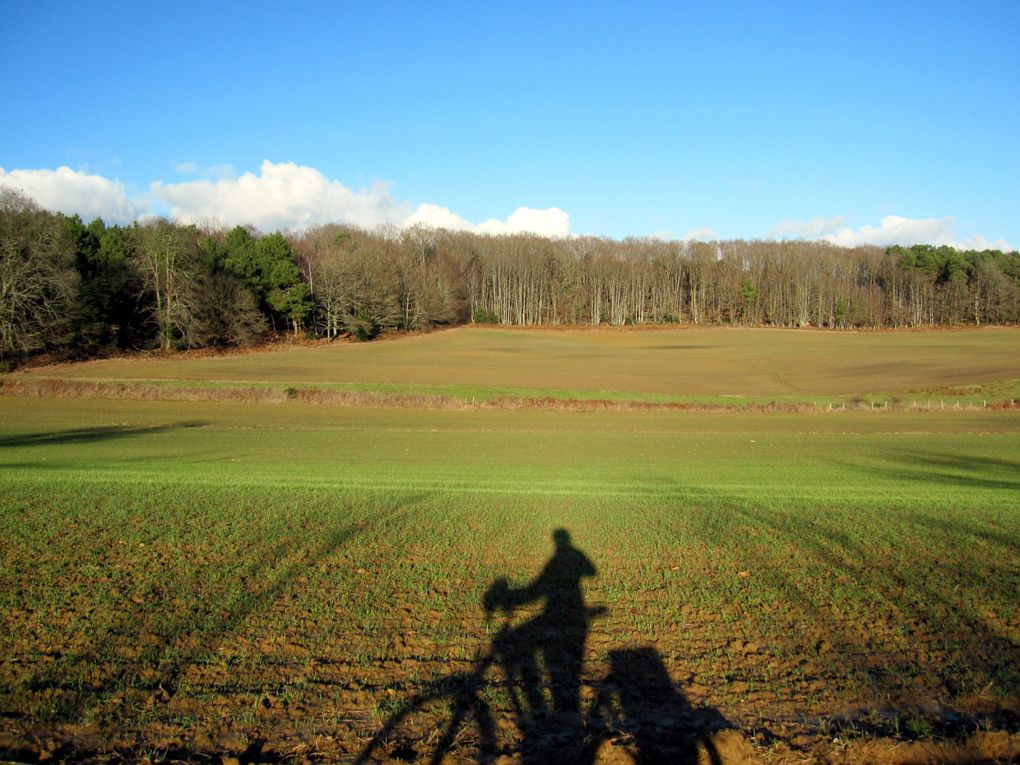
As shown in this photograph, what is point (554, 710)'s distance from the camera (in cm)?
604

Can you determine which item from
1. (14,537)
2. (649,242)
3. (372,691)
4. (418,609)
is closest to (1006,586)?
(418,609)

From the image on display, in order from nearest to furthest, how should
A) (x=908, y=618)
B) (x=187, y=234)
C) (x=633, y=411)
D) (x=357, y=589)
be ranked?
(x=908, y=618), (x=357, y=589), (x=633, y=411), (x=187, y=234)

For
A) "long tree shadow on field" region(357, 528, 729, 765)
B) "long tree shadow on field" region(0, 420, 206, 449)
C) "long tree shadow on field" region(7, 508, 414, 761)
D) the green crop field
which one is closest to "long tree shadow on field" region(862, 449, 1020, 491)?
the green crop field

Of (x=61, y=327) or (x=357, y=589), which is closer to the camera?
(x=357, y=589)

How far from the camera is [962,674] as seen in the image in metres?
6.70

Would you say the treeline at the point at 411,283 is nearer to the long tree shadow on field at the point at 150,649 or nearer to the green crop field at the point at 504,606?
the green crop field at the point at 504,606

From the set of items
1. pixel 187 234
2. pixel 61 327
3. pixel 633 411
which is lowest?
pixel 633 411

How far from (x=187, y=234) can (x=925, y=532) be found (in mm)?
79933

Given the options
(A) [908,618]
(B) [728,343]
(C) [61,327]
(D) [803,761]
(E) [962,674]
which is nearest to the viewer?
(D) [803,761]

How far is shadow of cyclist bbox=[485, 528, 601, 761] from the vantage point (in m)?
5.73

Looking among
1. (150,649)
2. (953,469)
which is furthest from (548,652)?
(953,469)

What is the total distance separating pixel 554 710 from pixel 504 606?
2.66m

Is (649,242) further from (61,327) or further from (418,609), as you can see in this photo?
(418,609)

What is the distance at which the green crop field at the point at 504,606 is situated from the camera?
18.6 feet
